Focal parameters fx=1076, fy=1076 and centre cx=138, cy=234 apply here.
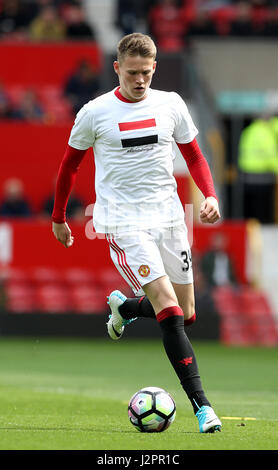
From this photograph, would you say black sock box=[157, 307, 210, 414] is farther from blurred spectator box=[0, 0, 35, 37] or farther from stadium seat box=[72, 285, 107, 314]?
blurred spectator box=[0, 0, 35, 37]

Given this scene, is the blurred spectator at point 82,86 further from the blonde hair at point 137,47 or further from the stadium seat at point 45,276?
the blonde hair at point 137,47

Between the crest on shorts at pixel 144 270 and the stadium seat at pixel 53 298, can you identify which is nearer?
the crest on shorts at pixel 144 270

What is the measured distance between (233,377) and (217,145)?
816 cm

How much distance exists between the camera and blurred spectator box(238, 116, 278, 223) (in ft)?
70.3

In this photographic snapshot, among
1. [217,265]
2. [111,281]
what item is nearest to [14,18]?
[111,281]

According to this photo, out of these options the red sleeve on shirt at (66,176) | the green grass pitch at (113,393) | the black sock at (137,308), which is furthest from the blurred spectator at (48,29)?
the red sleeve on shirt at (66,176)

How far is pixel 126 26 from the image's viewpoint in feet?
81.3

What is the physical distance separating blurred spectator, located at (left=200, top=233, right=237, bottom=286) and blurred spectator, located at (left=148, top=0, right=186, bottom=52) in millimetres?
6106

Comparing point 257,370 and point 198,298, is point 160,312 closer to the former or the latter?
point 257,370

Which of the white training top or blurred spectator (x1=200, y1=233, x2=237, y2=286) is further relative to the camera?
blurred spectator (x1=200, y1=233, x2=237, y2=286)

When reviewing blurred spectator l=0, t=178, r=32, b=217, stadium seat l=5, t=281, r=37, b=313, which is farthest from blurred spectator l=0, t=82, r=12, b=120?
stadium seat l=5, t=281, r=37, b=313

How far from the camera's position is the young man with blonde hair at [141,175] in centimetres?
703

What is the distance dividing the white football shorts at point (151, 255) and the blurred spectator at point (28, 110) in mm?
14502
